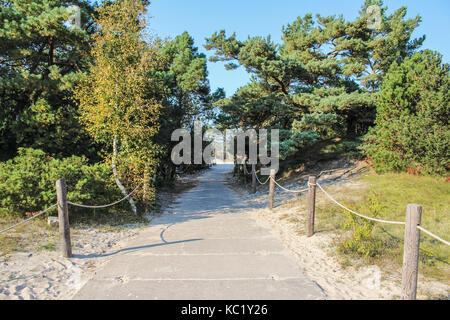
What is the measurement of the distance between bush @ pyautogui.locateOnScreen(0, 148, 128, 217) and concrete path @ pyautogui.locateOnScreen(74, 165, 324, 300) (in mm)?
1896

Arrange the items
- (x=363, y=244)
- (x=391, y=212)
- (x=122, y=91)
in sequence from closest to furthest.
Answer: (x=363, y=244) < (x=391, y=212) < (x=122, y=91)

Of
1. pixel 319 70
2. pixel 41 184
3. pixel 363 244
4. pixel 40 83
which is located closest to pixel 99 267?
pixel 41 184

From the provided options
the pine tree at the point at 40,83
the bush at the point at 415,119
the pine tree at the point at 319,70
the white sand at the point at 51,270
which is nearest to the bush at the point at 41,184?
the white sand at the point at 51,270

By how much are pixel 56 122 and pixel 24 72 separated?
6.03ft

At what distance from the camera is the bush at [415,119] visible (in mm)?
10492

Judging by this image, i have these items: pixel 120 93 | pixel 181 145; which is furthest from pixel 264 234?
pixel 181 145

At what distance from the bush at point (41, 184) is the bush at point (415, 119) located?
11806 mm

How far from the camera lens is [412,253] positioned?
124 inches

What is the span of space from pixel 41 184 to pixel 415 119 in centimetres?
1349

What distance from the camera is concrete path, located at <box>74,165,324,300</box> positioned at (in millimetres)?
3492

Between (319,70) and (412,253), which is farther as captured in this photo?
(319,70)

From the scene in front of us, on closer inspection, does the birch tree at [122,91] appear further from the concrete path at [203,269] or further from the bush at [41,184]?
the concrete path at [203,269]

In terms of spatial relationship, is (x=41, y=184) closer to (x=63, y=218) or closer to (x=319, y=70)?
(x=63, y=218)

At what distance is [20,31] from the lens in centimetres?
877
